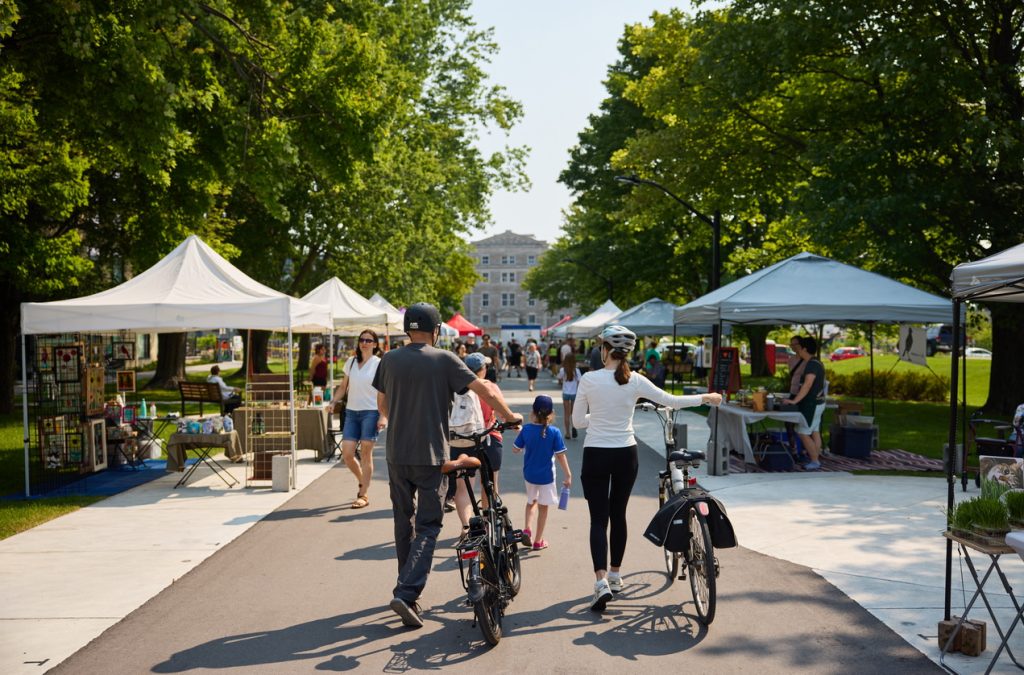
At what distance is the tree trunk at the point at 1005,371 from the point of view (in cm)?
2078

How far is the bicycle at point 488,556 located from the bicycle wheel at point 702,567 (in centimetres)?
118

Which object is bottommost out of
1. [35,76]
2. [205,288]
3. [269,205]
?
[205,288]

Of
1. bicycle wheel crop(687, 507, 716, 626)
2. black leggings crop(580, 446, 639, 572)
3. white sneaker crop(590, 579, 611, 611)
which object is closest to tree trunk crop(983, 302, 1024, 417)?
bicycle wheel crop(687, 507, 716, 626)

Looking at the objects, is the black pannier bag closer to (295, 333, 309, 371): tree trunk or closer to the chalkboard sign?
the chalkboard sign

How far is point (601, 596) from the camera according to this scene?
20.1 ft

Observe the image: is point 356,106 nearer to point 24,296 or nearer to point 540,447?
point 540,447

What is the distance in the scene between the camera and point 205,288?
40.1 ft

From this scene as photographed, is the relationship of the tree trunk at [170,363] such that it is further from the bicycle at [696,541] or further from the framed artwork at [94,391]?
the bicycle at [696,541]

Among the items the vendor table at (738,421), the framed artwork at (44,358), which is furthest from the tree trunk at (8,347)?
the vendor table at (738,421)

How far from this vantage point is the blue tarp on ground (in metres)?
13.2

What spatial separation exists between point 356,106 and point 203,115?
7.78 ft

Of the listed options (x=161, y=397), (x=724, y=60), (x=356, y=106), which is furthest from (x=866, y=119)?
(x=161, y=397)

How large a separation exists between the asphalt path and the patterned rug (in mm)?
5623

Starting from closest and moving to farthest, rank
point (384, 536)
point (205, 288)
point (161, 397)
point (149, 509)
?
1. point (384, 536)
2. point (149, 509)
3. point (205, 288)
4. point (161, 397)
